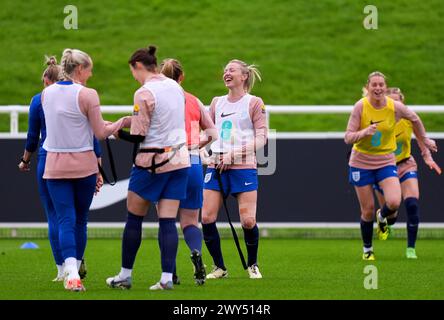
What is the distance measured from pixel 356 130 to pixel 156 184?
4414mm

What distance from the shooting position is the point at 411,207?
49.9 feet

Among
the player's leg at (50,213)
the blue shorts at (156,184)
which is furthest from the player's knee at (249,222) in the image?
the blue shorts at (156,184)

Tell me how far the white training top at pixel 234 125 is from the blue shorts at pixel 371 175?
2532 millimetres

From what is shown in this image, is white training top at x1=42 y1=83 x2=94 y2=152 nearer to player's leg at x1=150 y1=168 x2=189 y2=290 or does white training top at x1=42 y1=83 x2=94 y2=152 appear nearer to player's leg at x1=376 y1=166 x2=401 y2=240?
player's leg at x1=150 y1=168 x2=189 y2=290

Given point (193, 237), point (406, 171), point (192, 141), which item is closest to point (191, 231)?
point (193, 237)

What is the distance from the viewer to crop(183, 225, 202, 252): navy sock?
436 inches

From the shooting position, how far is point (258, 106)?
12070 mm

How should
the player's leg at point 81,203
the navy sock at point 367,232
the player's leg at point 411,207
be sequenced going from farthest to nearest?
1. the player's leg at point 411,207
2. the navy sock at point 367,232
3. the player's leg at point 81,203

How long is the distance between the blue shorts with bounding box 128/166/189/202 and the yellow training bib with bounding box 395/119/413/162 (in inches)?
226

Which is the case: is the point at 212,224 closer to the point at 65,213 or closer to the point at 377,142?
the point at 65,213

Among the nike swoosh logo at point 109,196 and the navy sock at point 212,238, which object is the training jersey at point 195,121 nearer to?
the navy sock at point 212,238

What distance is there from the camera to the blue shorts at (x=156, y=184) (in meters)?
10.2

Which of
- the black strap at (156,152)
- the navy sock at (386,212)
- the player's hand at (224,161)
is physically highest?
the black strap at (156,152)
